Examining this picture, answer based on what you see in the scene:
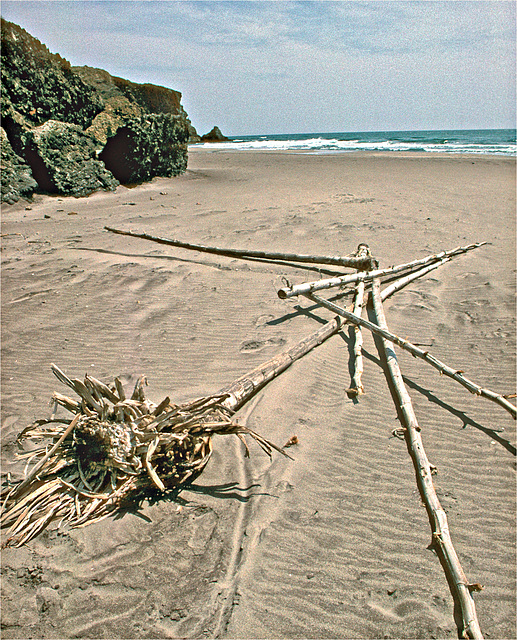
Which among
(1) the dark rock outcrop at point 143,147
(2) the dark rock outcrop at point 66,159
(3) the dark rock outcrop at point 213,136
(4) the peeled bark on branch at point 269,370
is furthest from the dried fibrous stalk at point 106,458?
(3) the dark rock outcrop at point 213,136

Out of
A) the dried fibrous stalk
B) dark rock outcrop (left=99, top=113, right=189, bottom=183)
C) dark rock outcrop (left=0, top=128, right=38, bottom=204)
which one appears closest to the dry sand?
the dried fibrous stalk

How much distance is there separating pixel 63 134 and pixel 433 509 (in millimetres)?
13010

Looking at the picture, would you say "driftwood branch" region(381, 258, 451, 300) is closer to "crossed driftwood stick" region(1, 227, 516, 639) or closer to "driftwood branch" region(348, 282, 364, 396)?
"driftwood branch" region(348, 282, 364, 396)

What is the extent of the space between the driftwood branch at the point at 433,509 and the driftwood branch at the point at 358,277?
4.71 feet

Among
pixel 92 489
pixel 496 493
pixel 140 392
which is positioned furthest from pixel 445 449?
pixel 92 489

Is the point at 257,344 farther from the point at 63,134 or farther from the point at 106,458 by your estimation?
the point at 63,134

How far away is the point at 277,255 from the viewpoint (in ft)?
23.3

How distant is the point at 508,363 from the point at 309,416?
2335 millimetres

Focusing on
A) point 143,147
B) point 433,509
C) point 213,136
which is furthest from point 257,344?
point 213,136

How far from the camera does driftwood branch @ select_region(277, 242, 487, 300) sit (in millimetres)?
5113

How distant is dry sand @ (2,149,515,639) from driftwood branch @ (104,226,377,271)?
0.22 m

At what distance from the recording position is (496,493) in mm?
2832

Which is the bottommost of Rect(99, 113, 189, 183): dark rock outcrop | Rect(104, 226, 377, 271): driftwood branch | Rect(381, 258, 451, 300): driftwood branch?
Rect(381, 258, 451, 300): driftwood branch

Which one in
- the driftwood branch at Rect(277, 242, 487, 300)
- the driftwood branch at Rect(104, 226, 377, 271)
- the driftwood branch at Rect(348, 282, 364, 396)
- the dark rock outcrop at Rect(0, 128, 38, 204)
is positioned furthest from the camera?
the dark rock outcrop at Rect(0, 128, 38, 204)
